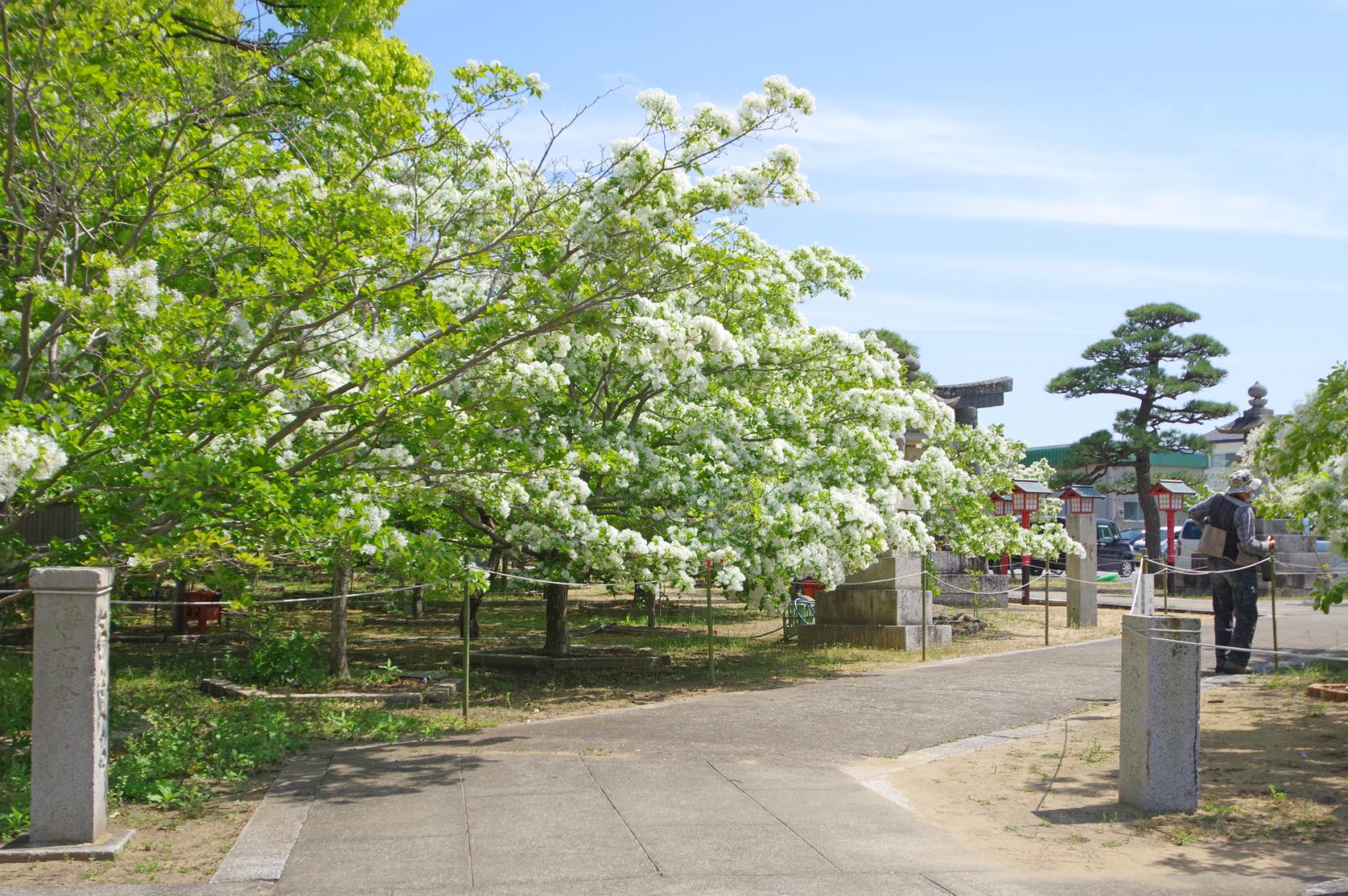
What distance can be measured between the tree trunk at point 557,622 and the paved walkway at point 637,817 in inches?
145

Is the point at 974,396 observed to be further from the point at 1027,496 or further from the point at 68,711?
the point at 68,711

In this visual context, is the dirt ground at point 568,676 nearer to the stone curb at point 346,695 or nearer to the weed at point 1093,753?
the stone curb at point 346,695

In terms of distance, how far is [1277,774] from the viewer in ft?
24.2

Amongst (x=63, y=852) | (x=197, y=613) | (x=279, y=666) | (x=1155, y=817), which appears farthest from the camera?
(x=197, y=613)

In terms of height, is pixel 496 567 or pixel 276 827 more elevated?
pixel 496 567

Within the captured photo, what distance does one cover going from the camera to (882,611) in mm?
15352

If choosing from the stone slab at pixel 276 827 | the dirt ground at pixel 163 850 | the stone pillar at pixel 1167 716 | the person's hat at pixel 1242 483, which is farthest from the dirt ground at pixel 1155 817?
the dirt ground at pixel 163 850

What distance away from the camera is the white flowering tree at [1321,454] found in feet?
22.9

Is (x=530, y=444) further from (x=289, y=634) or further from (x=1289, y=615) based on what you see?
(x=1289, y=615)

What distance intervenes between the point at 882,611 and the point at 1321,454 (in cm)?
840

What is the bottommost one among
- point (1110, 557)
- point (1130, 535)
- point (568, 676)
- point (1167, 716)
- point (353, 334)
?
point (568, 676)

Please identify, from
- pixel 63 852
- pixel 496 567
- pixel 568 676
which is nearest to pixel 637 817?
pixel 63 852

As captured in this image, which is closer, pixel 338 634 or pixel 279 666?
pixel 279 666

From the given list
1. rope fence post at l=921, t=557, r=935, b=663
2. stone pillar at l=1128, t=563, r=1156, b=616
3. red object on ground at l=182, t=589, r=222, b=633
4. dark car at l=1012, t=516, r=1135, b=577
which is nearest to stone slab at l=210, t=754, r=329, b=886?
stone pillar at l=1128, t=563, r=1156, b=616
